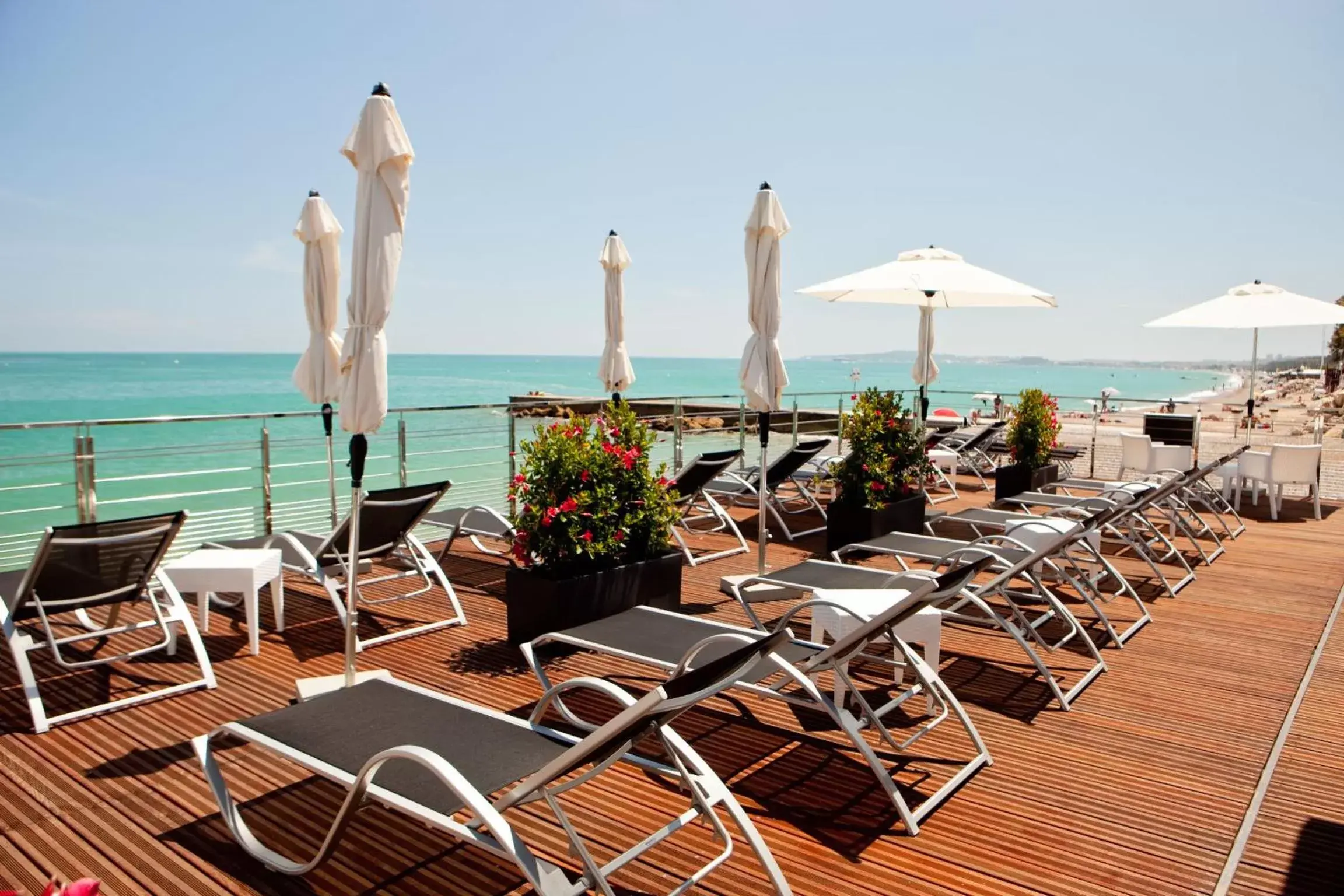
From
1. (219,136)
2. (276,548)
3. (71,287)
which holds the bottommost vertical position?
(276,548)

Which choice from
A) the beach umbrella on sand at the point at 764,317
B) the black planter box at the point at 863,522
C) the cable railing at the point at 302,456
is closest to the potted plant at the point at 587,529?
the cable railing at the point at 302,456

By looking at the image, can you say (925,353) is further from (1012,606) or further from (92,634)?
(92,634)

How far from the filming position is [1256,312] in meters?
9.24

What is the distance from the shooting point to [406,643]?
4562mm

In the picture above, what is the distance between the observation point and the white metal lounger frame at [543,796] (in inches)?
78.4

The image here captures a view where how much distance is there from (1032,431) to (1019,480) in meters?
0.54

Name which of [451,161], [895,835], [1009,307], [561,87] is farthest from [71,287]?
[895,835]

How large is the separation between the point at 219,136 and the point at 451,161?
26.4m

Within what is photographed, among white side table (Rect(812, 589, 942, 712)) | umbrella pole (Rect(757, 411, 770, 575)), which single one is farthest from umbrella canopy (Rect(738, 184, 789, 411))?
white side table (Rect(812, 589, 942, 712))

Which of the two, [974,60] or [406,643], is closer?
[406,643]

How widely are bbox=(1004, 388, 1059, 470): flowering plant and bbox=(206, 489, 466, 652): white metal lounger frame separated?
6.57m

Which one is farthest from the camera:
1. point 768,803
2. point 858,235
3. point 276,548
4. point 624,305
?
point 858,235

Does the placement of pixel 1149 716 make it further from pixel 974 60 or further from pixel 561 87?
pixel 561 87

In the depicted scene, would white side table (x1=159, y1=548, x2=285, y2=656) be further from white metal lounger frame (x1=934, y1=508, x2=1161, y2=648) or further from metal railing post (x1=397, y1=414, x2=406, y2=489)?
white metal lounger frame (x1=934, y1=508, x2=1161, y2=648)
